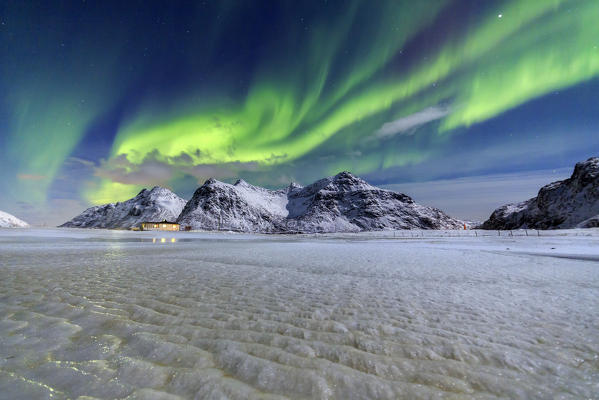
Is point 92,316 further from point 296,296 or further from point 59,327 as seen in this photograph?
point 296,296

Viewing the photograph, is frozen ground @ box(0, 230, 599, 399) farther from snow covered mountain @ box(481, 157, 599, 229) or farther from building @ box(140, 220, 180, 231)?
snow covered mountain @ box(481, 157, 599, 229)

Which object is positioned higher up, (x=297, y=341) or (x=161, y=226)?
(x=161, y=226)

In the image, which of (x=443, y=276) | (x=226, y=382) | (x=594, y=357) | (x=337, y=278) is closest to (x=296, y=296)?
(x=337, y=278)

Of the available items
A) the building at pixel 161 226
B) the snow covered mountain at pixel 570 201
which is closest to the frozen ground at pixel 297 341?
the building at pixel 161 226

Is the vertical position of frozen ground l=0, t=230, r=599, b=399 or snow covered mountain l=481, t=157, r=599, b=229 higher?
snow covered mountain l=481, t=157, r=599, b=229

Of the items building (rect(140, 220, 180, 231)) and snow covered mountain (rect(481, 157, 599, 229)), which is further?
building (rect(140, 220, 180, 231))

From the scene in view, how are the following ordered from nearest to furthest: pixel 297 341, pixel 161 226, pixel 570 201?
pixel 297 341 → pixel 570 201 → pixel 161 226

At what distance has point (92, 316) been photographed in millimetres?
4887

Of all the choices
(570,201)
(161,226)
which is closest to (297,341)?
(161,226)

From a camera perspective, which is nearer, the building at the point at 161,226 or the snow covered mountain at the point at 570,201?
the snow covered mountain at the point at 570,201

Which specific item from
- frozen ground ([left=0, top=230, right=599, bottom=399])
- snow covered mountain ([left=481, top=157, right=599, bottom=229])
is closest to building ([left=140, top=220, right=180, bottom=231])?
frozen ground ([left=0, top=230, right=599, bottom=399])

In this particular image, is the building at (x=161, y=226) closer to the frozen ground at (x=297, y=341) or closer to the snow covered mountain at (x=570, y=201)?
the frozen ground at (x=297, y=341)

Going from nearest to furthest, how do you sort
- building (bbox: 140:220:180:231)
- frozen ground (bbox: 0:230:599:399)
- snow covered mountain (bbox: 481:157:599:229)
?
frozen ground (bbox: 0:230:599:399) < snow covered mountain (bbox: 481:157:599:229) < building (bbox: 140:220:180:231)

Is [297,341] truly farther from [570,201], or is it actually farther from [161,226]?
[570,201]
